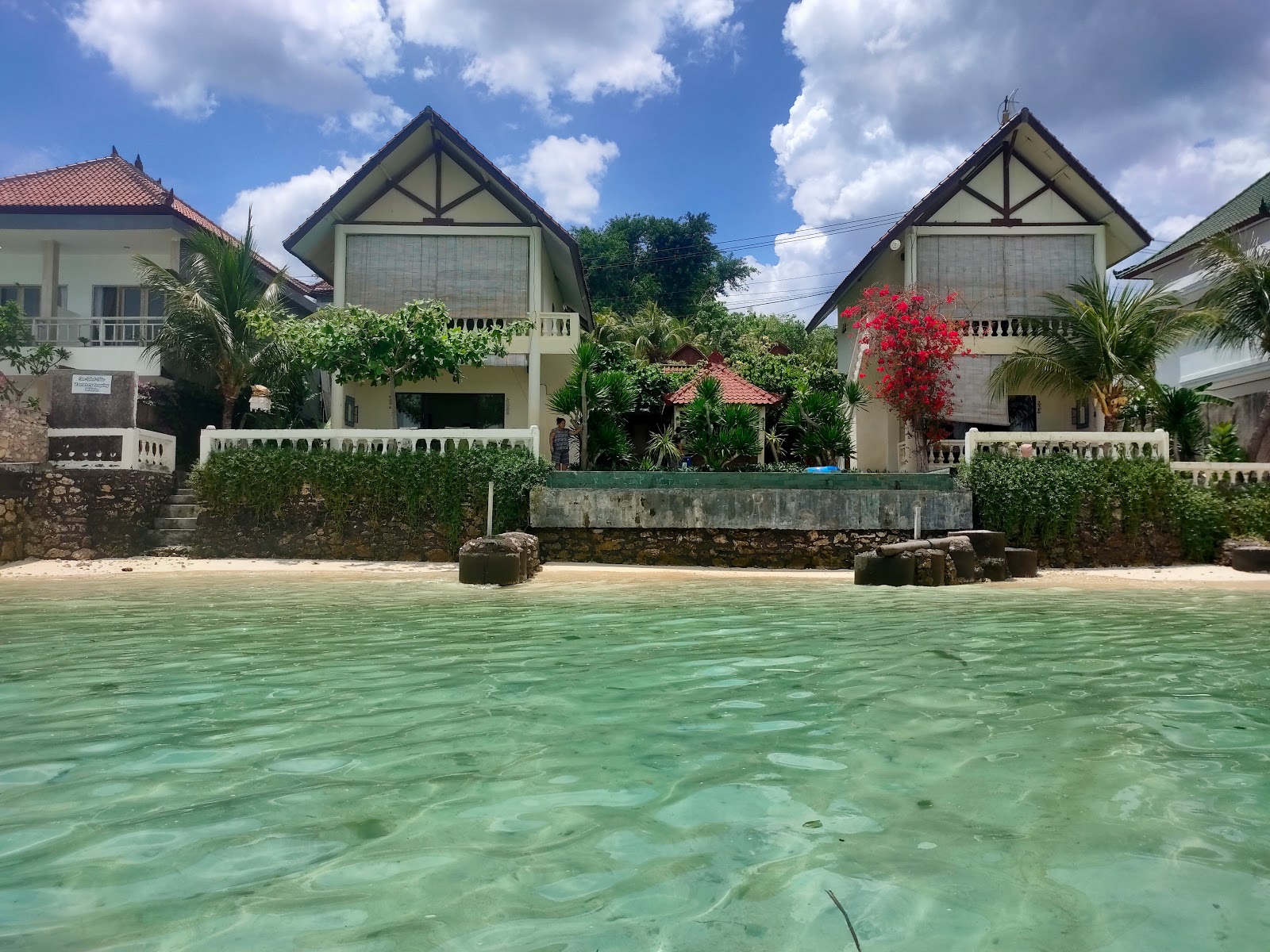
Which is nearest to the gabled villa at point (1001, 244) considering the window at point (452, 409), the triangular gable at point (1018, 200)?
the triangular gable at point (1018, 200)

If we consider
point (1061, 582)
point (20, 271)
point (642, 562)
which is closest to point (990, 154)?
point (1061, 582)

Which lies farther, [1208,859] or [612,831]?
[612,831]

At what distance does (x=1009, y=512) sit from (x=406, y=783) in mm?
12833

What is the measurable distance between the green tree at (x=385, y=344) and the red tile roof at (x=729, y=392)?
6.69 m

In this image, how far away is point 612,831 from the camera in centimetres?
301

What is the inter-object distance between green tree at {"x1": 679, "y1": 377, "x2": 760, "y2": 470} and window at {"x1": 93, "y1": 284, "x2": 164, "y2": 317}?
1366 centimetres

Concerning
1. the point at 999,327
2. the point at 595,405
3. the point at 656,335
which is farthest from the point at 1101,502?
the point at 656,335

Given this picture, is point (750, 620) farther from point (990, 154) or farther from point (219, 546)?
point (990, 154)

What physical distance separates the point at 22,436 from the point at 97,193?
10.1 m

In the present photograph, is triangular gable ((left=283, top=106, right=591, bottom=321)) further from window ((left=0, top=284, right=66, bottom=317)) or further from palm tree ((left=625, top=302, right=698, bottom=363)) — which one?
palm tree ((left=625, top=302, right=698, bottom=363))

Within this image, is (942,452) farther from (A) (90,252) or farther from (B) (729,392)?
(A) (90,252)

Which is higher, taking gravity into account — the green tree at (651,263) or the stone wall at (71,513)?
the green tree at (651,263)

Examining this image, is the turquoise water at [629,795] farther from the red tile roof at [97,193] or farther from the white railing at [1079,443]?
the red tile roof at [97,193]

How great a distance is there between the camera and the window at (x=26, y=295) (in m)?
21.7
